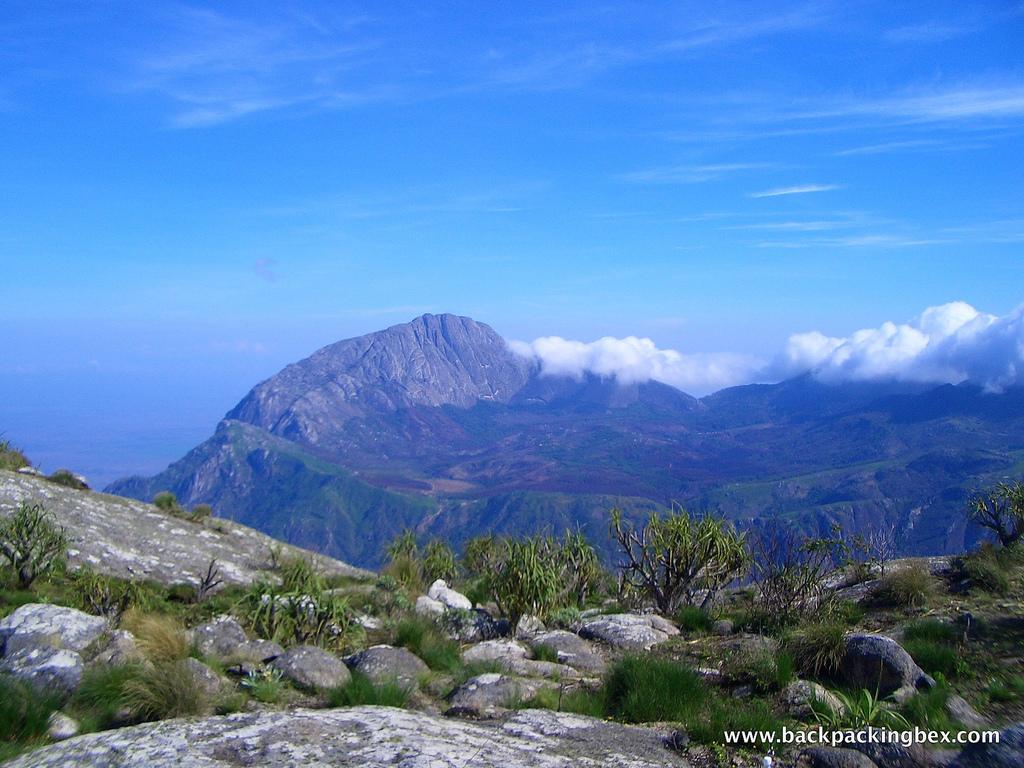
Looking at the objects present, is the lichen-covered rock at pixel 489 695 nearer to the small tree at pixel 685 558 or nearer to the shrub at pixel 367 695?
the shrub at pixel 367 695

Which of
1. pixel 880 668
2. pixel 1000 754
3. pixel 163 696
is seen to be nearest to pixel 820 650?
pixel 880 668

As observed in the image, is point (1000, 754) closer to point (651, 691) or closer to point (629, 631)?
point (651, 691)

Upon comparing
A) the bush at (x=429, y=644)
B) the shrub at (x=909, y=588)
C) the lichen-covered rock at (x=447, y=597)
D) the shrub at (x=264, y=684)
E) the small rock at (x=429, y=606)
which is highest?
the shrub at (x=264, y=684)

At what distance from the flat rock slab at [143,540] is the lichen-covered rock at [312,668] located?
1083 cm

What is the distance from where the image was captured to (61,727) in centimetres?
678

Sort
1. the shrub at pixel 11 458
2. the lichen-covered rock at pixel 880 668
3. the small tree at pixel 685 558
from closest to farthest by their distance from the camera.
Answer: the lichen-covered rock at pixel 880 668
the small tree at pixel 685 558
the shrub at pixel 11 458

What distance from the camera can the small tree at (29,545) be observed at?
15750mm

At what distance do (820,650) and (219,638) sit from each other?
30.2ft

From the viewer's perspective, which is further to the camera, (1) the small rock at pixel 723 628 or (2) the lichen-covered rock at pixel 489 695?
(1) the small rock at pixel 723 628

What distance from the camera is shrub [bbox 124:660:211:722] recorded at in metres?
7.20

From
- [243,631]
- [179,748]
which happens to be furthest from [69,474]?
[179,748]

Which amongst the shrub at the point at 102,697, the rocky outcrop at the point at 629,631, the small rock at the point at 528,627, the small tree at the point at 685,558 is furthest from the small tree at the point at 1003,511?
the shrub at the point at 102,697

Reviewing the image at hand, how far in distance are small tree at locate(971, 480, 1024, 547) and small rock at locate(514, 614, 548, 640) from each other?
11.6 metres

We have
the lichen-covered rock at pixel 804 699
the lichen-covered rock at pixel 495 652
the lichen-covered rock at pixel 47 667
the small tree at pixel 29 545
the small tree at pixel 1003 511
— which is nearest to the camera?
the lichen-covered rock at pixel 804 699
